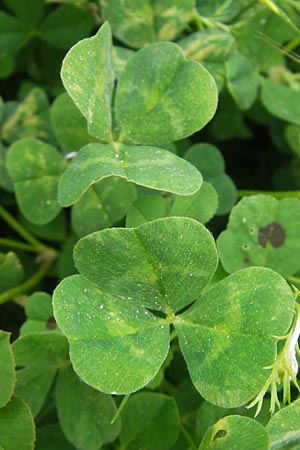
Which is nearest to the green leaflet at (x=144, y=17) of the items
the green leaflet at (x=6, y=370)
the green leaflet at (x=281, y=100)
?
the green leaflet at (x=281, y=100)

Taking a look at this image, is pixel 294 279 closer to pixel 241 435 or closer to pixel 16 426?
pixel 241 435

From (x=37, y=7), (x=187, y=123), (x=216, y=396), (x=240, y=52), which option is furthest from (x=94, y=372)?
(x=37, y=7)

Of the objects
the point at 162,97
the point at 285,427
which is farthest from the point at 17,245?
the point at 285,427

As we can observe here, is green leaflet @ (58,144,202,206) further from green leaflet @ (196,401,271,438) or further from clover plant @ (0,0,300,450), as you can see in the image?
green leaflet @ (196,401,271,438)

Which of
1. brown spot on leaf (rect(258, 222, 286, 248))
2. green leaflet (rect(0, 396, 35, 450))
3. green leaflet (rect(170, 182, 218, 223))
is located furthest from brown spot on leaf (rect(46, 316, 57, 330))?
brown spot on leaf (rect(258, 222, 286, 248))

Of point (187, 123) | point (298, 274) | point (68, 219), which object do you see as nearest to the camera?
point (187, 123)

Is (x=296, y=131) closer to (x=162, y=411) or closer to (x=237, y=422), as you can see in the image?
(x=162, y=411)
